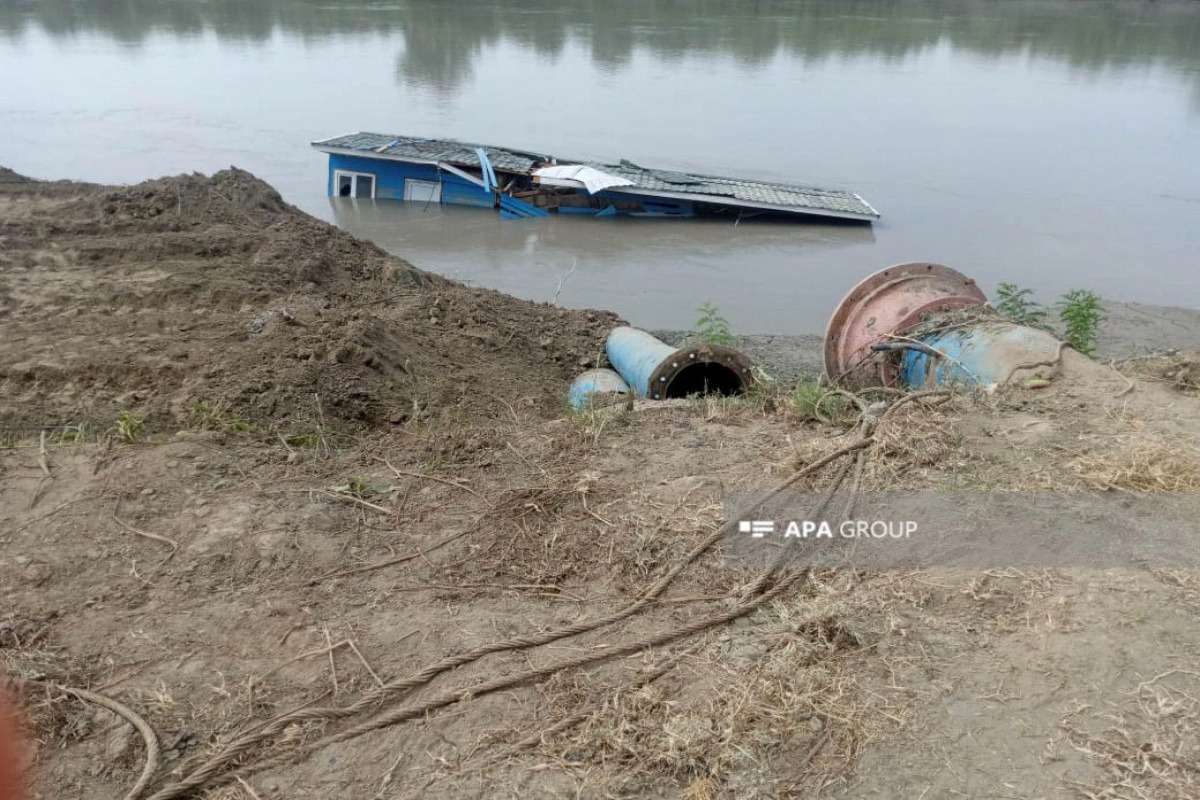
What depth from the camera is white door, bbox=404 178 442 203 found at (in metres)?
14.1

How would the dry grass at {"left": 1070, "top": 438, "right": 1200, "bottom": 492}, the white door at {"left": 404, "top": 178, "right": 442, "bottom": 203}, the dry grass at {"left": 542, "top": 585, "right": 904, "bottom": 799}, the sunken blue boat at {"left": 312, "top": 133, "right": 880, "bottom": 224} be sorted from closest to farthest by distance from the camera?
the dry grass at {"left": 542, "top": 585, "right": 904, "bottom": 799}
the dry grass at {"left": 1070, "top": 438, "right": 1200, "bottom": 492}
the sunken blue boat at {"left": 312, "top": 133, "right": 880, "bottom": 224}
the white door at {"left": 404, "top": 178, "right": 442, "bottom": 203}

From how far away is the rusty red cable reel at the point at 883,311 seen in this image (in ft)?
19.7

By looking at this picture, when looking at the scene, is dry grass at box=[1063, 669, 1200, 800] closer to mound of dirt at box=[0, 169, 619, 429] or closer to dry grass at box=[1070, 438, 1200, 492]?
dry grass at box=[1070, 438, 1200, 492]

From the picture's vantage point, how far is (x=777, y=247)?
13.2 metres

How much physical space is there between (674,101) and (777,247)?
32.9ft

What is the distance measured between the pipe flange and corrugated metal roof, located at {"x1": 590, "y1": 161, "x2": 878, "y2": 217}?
330 inches

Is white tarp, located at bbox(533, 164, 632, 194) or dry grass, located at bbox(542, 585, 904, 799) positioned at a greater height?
white tarp, located at bbox(533, 164, 632, 194)

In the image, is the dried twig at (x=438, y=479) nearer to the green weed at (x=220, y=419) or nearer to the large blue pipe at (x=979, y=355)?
the green weed at (x=220, y=419)

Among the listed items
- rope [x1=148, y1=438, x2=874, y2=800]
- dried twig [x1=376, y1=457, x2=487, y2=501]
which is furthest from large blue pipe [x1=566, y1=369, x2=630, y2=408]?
rope [x1=148, y1=438, x2=874, y2=800]

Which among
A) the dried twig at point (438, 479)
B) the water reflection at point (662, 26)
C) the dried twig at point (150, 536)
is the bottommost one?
the dried twig at point (150, 536)

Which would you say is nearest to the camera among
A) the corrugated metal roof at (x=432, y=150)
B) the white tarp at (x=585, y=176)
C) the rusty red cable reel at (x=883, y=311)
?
the rusty red cable reel at (x=883, y=311)

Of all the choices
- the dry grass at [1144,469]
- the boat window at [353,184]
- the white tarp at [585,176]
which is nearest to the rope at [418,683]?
the dry grass at [1144,469]

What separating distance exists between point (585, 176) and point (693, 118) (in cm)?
775

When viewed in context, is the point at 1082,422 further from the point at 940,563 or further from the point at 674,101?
the point at 674,101
